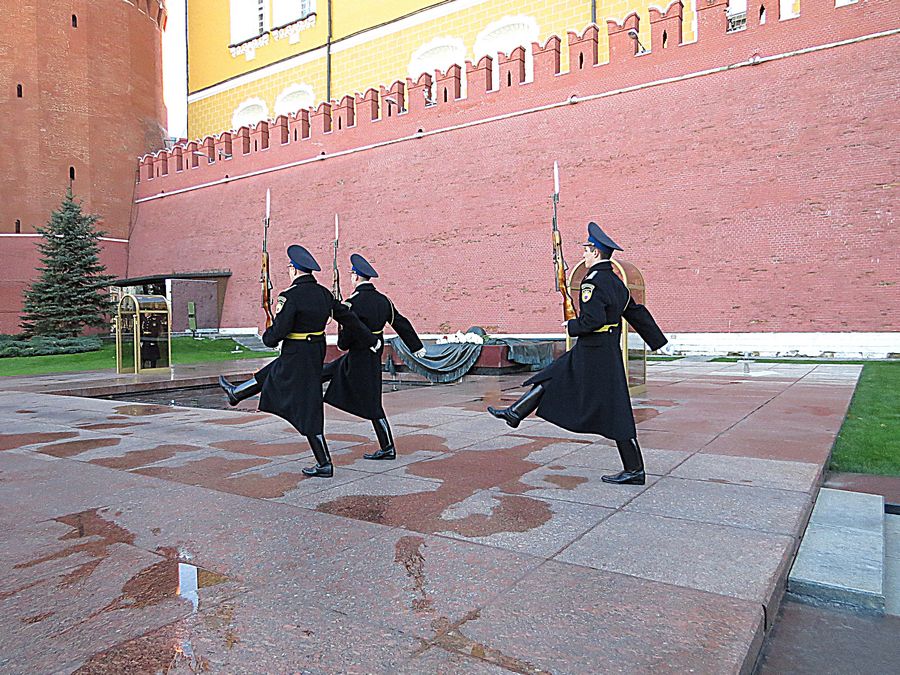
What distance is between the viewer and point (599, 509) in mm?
3463

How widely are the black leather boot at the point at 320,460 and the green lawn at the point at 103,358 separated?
12.4 meters

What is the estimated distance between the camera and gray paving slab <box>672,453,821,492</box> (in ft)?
12.9

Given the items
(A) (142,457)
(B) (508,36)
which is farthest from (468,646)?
(B) (508,36)

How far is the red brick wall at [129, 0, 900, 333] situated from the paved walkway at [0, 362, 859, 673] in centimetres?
1064

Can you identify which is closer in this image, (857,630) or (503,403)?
(857,630)

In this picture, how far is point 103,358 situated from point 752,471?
1720cm

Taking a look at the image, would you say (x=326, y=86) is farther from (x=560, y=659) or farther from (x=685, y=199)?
(x=560, y=659)

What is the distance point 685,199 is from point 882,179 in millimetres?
3994

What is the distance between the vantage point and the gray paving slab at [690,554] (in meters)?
2.51

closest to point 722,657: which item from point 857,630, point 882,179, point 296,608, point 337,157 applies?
point 857,630

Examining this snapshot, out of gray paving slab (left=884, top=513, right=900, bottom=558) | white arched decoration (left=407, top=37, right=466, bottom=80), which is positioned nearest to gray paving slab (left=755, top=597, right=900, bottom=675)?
gray paving slab (left=884, top=513, right=900, bottom=558)

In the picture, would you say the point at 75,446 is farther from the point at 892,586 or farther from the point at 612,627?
the point at 892,586

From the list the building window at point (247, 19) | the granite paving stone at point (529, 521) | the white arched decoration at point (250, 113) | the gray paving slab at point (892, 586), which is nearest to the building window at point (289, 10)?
the building window at point (247, 19)

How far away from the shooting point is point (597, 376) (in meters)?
4.04
